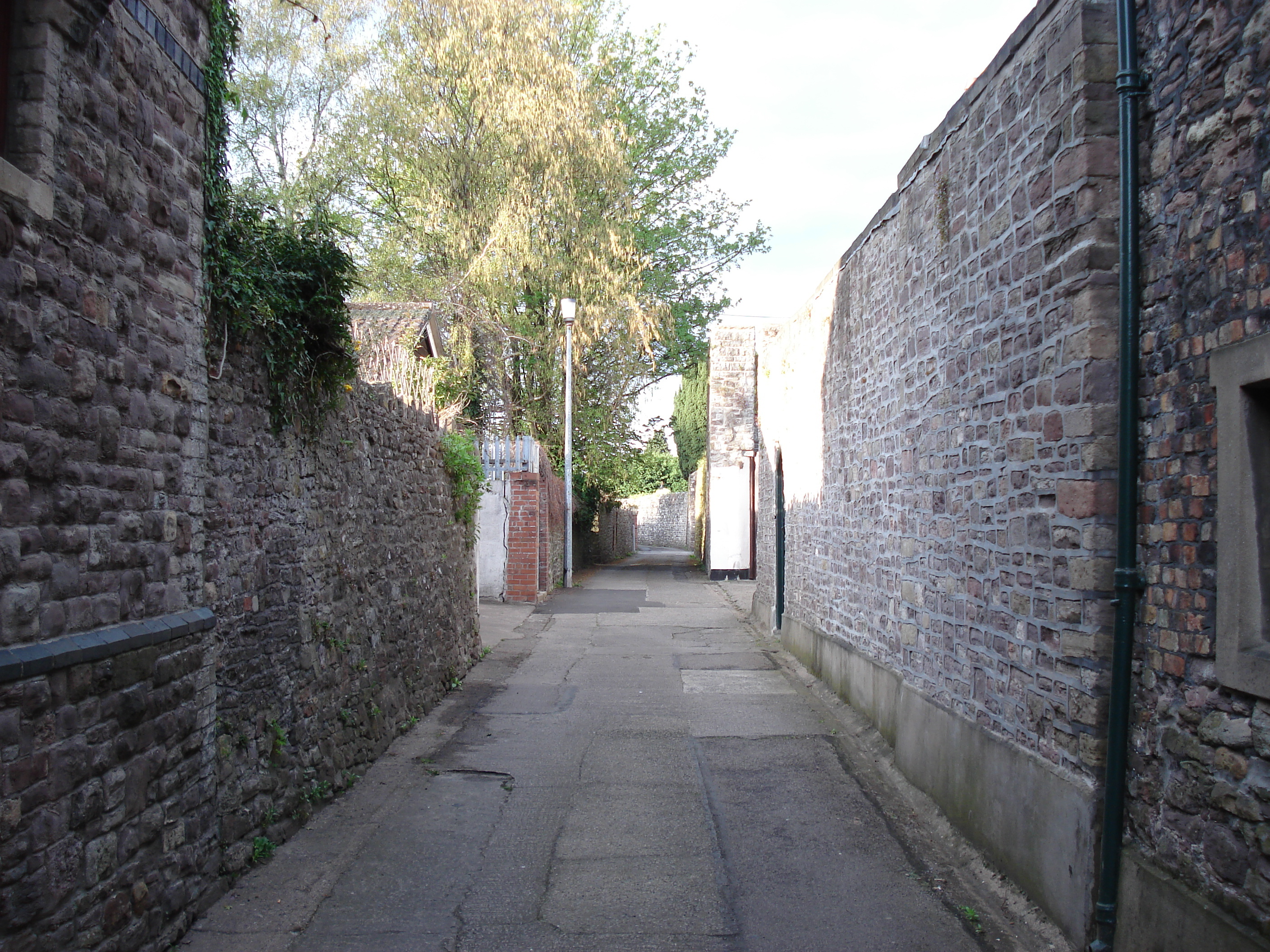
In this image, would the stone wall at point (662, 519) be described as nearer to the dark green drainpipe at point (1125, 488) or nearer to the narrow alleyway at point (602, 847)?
the narrow alleyway at point (602, 847)

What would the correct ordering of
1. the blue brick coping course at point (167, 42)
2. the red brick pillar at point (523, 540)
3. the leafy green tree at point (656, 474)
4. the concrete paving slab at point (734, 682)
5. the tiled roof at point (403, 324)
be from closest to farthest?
1. the blue brick coping course at point (167, 42)
2. the concrete paving slab at point (734, 682)
3. the tiled roof at point (403, 324)
4. the red brick pillar at point (523, 540)
5. the leafy green tree at point (656, 474)

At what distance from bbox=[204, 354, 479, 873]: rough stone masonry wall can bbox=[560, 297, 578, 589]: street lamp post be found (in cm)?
1119

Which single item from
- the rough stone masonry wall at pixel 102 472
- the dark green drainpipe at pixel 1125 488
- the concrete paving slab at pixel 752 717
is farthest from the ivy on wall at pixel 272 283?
the concrete paving slab at pixel 752 717

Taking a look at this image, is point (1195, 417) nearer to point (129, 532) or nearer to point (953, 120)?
point (953, 120)

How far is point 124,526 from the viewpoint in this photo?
354 cm

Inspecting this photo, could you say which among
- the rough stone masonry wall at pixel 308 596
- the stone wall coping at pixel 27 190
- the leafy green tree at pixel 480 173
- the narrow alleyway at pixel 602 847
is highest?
the leafy green tree at pixel 480 173

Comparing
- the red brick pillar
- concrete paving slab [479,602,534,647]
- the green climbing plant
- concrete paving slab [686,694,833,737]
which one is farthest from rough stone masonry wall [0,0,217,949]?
the red brick pillar

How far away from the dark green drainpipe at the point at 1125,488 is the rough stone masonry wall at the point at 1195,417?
0.04 metres

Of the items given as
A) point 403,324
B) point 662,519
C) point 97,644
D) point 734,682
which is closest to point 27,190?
point 97,644

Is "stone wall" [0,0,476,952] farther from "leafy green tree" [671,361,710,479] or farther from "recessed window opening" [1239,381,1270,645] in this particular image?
"leafy green tree" [671,361,710,479]

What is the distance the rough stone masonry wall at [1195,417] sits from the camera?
290cm

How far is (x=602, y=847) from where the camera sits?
5.00 meters

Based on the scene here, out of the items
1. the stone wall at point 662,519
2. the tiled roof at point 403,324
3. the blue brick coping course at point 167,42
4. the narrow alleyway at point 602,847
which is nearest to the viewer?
the blue brick coping course at point 167,42

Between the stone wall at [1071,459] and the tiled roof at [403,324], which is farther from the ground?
the tiled roof at [403,324]
